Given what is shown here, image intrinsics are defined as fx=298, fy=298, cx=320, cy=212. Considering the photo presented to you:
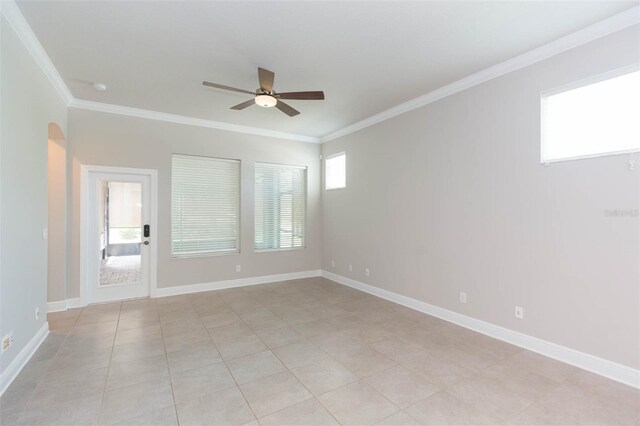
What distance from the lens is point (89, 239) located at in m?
4.53

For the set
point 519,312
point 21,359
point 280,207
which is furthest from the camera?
point 280,207

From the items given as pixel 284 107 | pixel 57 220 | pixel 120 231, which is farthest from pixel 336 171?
pixel 57 220

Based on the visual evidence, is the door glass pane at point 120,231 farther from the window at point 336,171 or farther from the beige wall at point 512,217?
the beige wall at point 512,217

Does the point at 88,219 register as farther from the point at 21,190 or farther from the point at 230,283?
the point at 230,283

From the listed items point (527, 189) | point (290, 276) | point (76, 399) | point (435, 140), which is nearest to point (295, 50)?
point (435, 140)

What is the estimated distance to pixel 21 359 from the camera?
2664 millimetres

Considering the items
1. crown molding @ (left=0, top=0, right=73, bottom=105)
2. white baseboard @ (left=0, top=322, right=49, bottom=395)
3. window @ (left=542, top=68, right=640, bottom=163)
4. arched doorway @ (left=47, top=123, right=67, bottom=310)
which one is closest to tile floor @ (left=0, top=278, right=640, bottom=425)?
white baseboard @ (left=0, top=322, right=49, bottom=395)

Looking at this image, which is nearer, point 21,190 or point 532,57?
point 21,190

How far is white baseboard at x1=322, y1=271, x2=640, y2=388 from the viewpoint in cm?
250

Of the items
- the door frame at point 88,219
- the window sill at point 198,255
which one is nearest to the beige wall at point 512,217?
the window sill at point 198,255

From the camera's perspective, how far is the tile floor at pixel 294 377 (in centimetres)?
208

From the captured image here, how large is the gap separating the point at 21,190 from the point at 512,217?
4.85m

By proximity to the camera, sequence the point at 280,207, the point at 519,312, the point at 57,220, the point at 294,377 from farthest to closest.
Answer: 1. the point at 280,207
2. the point at 57,220
3. the point at 519,312
4. the point at 294,377

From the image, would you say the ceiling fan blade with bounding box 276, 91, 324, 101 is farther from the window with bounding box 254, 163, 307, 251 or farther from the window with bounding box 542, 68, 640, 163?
the window with bounding box 254, 163, 307, 251
